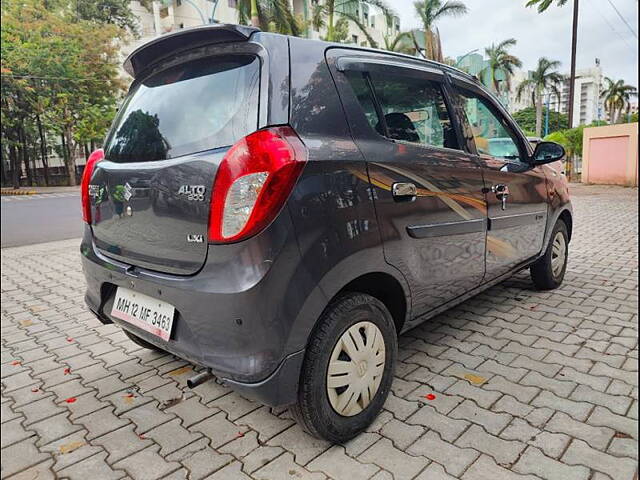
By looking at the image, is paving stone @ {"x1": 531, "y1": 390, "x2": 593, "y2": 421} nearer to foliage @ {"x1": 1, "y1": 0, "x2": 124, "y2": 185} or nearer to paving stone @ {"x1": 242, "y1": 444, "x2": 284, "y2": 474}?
paving stone @ {"x1": 242, "y1": 444, "x2": 284, "y2": 474}

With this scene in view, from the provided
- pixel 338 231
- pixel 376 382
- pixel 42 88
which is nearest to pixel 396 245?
pixel 338 231

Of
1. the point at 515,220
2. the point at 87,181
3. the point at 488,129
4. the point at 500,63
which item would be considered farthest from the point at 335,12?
the point at 87,181

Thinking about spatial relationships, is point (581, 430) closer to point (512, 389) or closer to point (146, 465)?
point (512, 389)

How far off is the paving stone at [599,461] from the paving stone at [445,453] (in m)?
0.38

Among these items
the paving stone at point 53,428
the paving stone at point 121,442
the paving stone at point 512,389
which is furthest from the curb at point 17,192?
the paving stone at point 512,389

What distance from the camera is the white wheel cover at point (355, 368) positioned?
1.89m

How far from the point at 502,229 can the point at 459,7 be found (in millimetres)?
1407

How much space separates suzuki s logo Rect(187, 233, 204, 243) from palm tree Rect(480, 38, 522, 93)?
174cm

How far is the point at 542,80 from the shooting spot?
2.69m

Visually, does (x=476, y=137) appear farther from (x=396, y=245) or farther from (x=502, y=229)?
(x=396, y=245)

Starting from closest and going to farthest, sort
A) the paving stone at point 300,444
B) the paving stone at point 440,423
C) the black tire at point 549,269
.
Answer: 1. the paving stone at point 300,444
2. the paving stone at point 440,423
3. the black tire at point 549,269

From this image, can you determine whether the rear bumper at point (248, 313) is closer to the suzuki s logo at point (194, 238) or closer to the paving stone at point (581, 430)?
the suzuki s logo at point (194, 238)

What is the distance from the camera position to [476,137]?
2.88 meters

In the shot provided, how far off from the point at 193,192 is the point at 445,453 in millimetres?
1481
